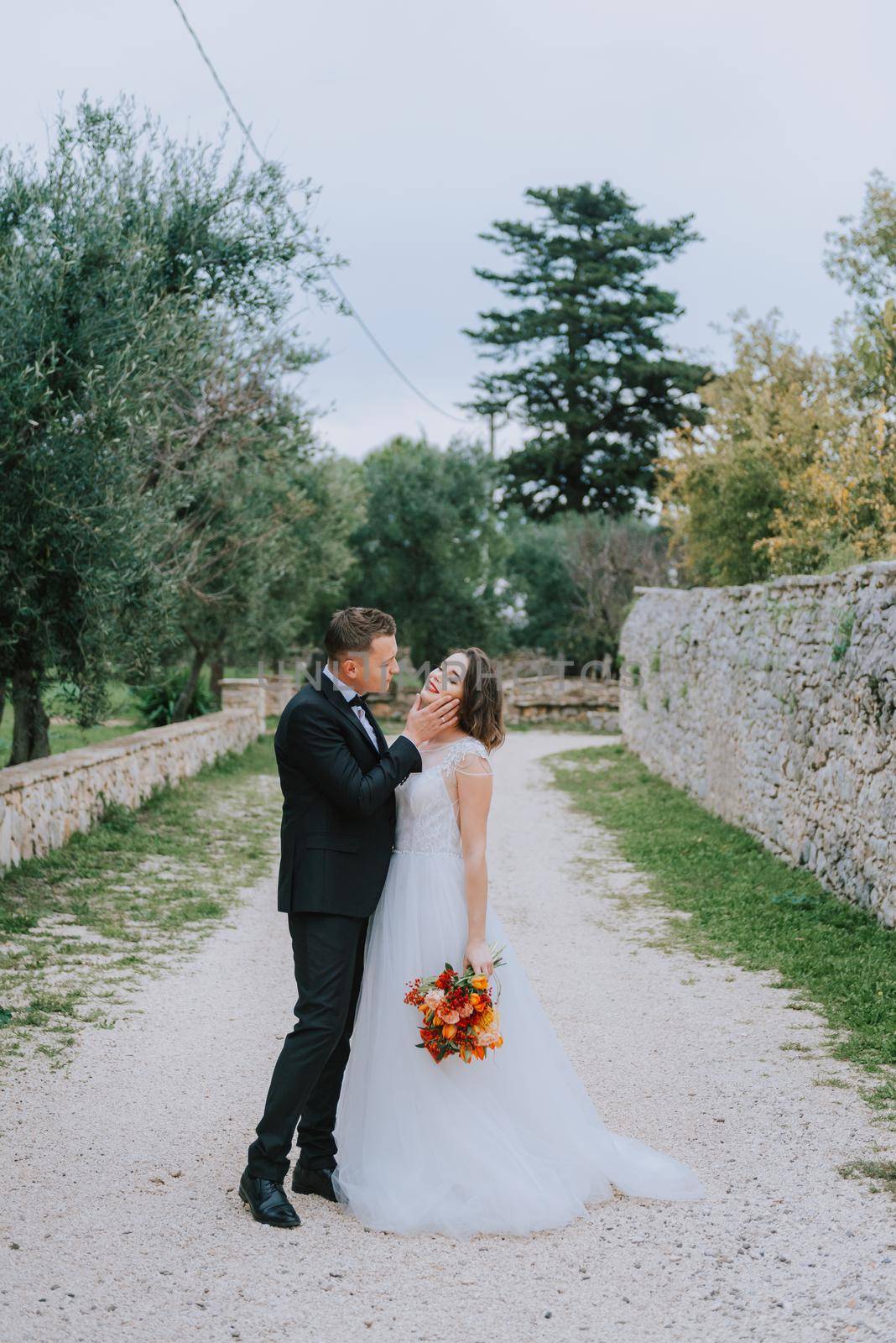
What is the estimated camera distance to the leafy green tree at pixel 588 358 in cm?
3634

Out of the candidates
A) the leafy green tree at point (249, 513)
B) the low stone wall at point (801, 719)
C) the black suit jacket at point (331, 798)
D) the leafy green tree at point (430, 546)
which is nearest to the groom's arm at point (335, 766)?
the black suit jacket at point (331, 798)

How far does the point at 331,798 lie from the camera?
149 inches

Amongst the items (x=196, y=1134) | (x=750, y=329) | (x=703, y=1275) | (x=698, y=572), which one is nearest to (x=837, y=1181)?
(x=703, y=1275)

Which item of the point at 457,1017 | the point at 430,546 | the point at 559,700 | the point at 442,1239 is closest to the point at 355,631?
the point at 457,1017

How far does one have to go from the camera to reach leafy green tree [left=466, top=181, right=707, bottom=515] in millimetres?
36344

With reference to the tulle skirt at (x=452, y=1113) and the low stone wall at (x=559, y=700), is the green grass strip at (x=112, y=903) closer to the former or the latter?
the tulle skirt at (x=452, y=1113)

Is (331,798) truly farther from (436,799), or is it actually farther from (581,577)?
(581,577)

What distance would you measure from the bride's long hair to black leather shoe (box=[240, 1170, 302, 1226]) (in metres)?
1.50

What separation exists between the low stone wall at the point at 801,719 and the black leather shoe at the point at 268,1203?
485 cm

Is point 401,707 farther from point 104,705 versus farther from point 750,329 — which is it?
point 104,705

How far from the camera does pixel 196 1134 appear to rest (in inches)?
177

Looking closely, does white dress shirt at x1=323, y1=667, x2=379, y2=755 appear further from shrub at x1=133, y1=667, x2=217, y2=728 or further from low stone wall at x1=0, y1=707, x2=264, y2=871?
shrub at x1=133, y1=667, x2=217, y2=728

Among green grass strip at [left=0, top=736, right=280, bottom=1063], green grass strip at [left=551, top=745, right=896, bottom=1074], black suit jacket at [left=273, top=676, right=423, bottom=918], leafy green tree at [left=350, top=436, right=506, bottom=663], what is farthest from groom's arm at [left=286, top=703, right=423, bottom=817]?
leafy green tree at [left=350, top=436, right=506, bottom=663]

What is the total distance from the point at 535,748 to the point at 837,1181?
18.2 meters
